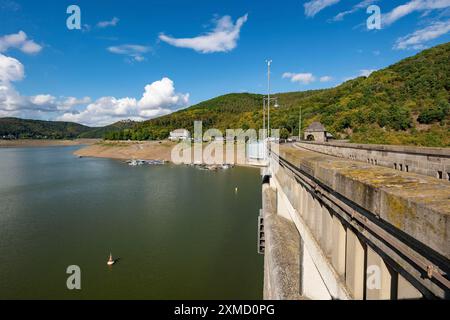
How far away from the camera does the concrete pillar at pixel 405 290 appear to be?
3067mm

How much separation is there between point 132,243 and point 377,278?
2006 cm

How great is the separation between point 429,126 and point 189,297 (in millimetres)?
34659

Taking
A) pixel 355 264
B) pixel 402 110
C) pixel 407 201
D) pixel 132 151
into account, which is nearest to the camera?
pixel 407 201

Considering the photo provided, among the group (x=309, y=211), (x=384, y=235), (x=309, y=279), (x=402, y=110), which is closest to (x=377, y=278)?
(x=384, y=235)

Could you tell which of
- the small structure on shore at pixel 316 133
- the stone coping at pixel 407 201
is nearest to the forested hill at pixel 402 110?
the small structure on shore at pixel 316 133

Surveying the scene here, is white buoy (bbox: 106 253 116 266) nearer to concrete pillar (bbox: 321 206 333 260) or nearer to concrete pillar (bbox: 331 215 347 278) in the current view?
concrete pillar (bbox: 321 206 333 260)

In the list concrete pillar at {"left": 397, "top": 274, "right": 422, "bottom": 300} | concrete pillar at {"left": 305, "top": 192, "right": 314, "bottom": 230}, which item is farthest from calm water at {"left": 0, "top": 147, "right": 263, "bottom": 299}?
concrete pillar at {"left": 397, "top": 274, "right": 422, "bottom": 300}

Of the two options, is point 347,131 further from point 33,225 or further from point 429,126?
point 33,225

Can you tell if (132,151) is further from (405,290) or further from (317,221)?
(405,290)

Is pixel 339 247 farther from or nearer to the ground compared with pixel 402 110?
nearer to the ground

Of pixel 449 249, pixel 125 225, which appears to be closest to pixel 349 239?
pixel 449 249

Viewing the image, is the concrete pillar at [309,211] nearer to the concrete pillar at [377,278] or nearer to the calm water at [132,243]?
the concrete pillar at [377,278]

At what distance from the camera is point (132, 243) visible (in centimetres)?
2092
